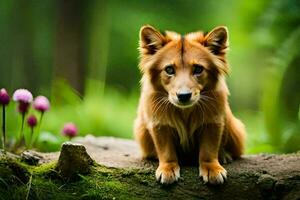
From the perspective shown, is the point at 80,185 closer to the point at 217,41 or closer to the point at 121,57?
the point at 217,41

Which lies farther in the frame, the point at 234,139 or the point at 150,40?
the point at 234,139

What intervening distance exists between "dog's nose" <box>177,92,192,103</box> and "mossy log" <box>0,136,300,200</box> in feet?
1.94

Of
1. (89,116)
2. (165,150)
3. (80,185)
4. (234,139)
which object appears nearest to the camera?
(80,185)

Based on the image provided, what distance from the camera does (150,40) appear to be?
5.22 m

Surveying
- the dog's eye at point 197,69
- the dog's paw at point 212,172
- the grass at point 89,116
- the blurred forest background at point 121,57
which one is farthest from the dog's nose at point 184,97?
the grass at point 89,116

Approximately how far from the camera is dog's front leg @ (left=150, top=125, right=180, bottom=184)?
484 cm

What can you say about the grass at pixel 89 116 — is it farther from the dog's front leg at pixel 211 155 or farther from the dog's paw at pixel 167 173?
the dog's paw at pixel 167 173

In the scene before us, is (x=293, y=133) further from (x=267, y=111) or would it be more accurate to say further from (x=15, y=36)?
(x=15, y=36)

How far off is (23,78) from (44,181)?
453 inches

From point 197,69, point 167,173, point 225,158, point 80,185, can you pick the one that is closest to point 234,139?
point 225,158

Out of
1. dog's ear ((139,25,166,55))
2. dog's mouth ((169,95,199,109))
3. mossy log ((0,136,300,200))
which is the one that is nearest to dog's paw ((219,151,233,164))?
mossy log ((0,136,300,200))

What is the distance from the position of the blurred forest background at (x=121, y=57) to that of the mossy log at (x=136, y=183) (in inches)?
90.9

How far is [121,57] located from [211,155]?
10814mm

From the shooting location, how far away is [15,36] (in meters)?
15.6
